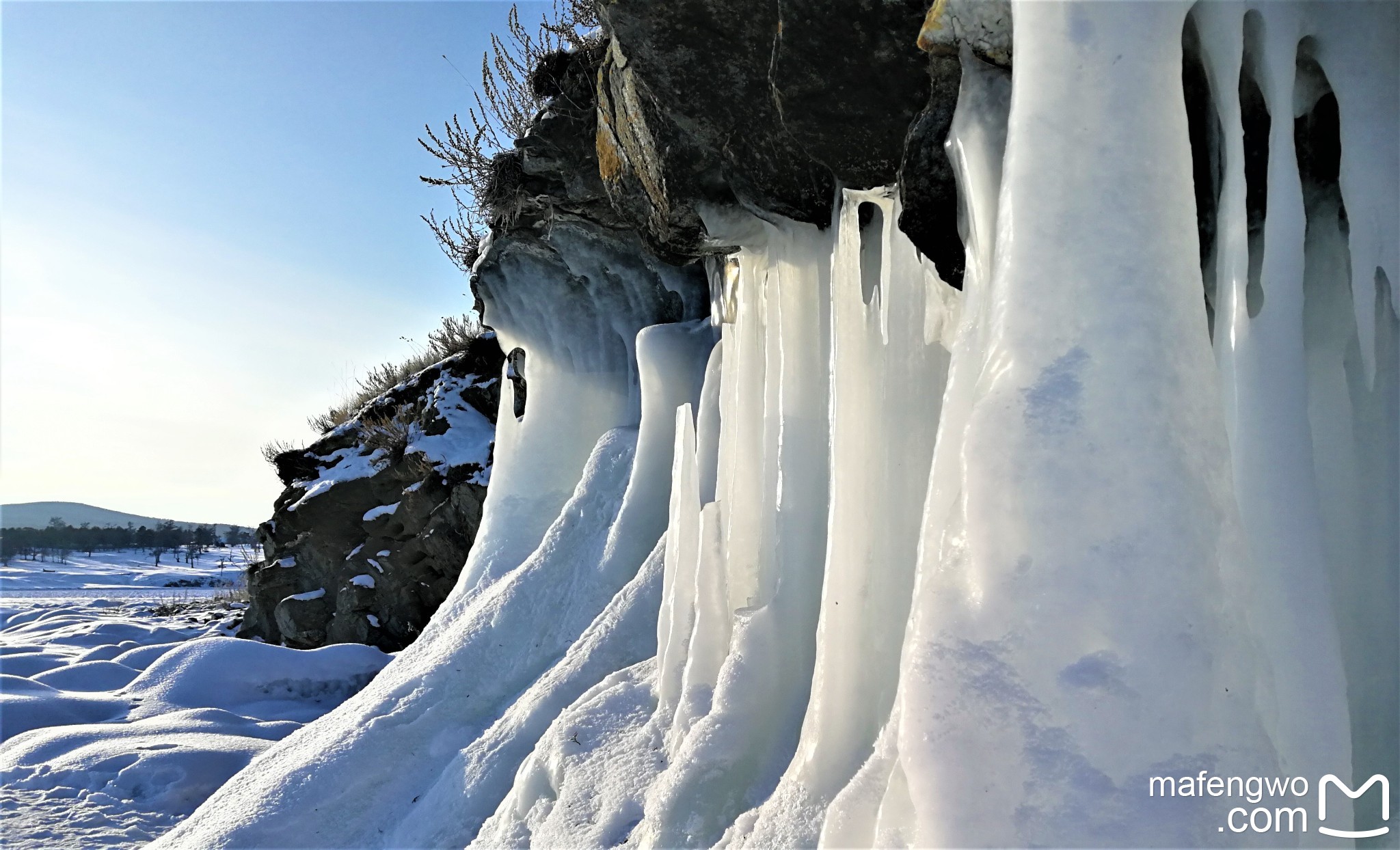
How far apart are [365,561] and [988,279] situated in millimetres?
8127

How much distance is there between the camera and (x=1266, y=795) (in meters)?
1.44

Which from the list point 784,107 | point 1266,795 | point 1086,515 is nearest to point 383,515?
point 784,107

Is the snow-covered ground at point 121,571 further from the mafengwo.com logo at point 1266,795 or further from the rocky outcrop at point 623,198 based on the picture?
the mafengwo.com logo at point 1266,795

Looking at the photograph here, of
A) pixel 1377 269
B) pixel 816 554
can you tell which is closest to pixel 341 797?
pixel 816 554

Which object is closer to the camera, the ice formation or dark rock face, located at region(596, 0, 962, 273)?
the ice formation

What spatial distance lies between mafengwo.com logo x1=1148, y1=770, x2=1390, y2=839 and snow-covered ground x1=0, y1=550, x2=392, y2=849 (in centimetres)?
479

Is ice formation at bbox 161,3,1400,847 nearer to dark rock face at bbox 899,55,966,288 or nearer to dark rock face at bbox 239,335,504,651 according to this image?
dark rock face at bbox 899,55,966,288

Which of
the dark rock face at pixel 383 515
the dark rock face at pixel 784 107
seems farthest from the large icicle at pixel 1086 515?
the dark rock face at pixel 383 515

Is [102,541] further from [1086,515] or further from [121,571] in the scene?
[1086,515]

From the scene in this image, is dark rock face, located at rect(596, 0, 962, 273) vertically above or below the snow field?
above

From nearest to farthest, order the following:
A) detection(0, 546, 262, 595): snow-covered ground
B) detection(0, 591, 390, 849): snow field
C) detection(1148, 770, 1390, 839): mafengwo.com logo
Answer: detection(1148, 770, 1390, 839): mafengwo.com logo, detection(0, 591, 390, 849): snow field, detection(0, 546, 262, 595): snow-covered ground

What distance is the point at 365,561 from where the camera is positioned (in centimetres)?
894

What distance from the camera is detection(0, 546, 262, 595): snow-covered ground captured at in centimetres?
2370

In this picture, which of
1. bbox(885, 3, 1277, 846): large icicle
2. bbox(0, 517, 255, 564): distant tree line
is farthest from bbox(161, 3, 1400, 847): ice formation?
bbox(0, 517, 255, 564): distant tree line
